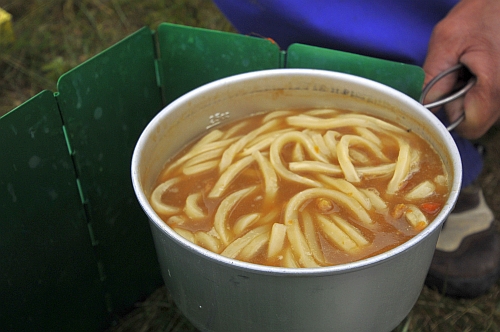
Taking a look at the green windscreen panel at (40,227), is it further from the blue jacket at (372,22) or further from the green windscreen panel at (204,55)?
the blue jacket at (372,22)

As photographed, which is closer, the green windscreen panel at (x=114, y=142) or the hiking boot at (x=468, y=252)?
the green windscreen panel at (x=114, y=142)

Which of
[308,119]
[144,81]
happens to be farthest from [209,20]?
[308,119]

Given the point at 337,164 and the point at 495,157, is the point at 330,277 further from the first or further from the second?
the point at 495,157

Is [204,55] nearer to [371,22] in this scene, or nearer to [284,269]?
[371,22]

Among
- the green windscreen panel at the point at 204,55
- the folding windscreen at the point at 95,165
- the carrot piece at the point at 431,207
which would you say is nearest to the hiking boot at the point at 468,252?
the folding windscreen at the point at 95,165

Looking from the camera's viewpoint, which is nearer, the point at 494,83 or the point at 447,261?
the point at 494,83

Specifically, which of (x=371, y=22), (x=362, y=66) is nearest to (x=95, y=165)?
(x=362, y=66)

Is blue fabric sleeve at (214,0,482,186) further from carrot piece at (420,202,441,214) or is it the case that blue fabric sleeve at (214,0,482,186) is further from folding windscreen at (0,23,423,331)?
carrot piece at (420,202,441,214)
